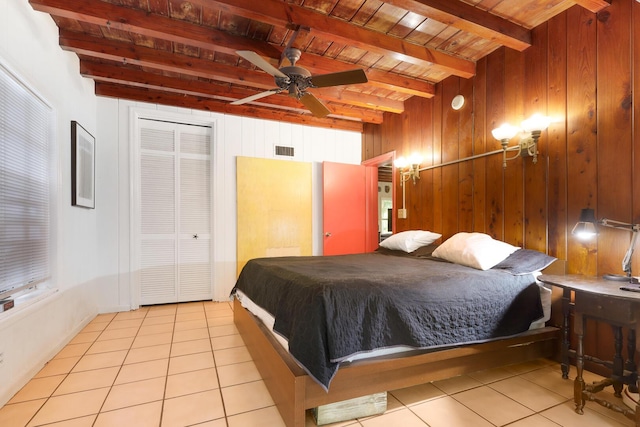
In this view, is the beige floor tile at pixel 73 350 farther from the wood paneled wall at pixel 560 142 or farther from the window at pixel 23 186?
the wood paneled wall at pixel 560 142

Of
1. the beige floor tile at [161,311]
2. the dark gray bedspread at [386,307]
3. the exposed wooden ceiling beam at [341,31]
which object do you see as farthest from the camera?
the beige floor tile at [161,311]

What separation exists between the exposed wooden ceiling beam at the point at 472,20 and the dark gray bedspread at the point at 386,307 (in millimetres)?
1907

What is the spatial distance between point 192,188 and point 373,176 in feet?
9.08

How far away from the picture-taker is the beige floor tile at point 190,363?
2246mm

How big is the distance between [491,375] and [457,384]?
12.6 inches

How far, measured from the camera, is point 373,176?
495 cm

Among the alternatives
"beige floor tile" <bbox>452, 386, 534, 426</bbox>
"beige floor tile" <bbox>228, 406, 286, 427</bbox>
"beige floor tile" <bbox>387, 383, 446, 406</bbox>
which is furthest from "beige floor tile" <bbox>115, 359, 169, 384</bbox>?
"beige floor tile" <bbox>452, 386, 534, 426</bbox>

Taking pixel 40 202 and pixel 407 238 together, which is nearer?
pixel 40 202

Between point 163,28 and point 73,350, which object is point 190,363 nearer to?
point 73,350

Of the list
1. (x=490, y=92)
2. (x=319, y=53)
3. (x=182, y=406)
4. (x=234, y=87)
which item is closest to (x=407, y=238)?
(x=490, y=92)

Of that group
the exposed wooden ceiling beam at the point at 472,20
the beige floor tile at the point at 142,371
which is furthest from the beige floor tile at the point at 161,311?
the exposed wooden ceiling beam at the point at 472,20

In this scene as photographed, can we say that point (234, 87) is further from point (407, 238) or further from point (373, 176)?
point (407, 238)

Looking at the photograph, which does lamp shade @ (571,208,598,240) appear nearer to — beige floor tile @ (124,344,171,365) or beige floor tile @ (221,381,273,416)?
beige floor tile @ (221,381,273,416)

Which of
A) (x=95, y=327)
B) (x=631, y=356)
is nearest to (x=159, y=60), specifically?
(x=95, y=327)
